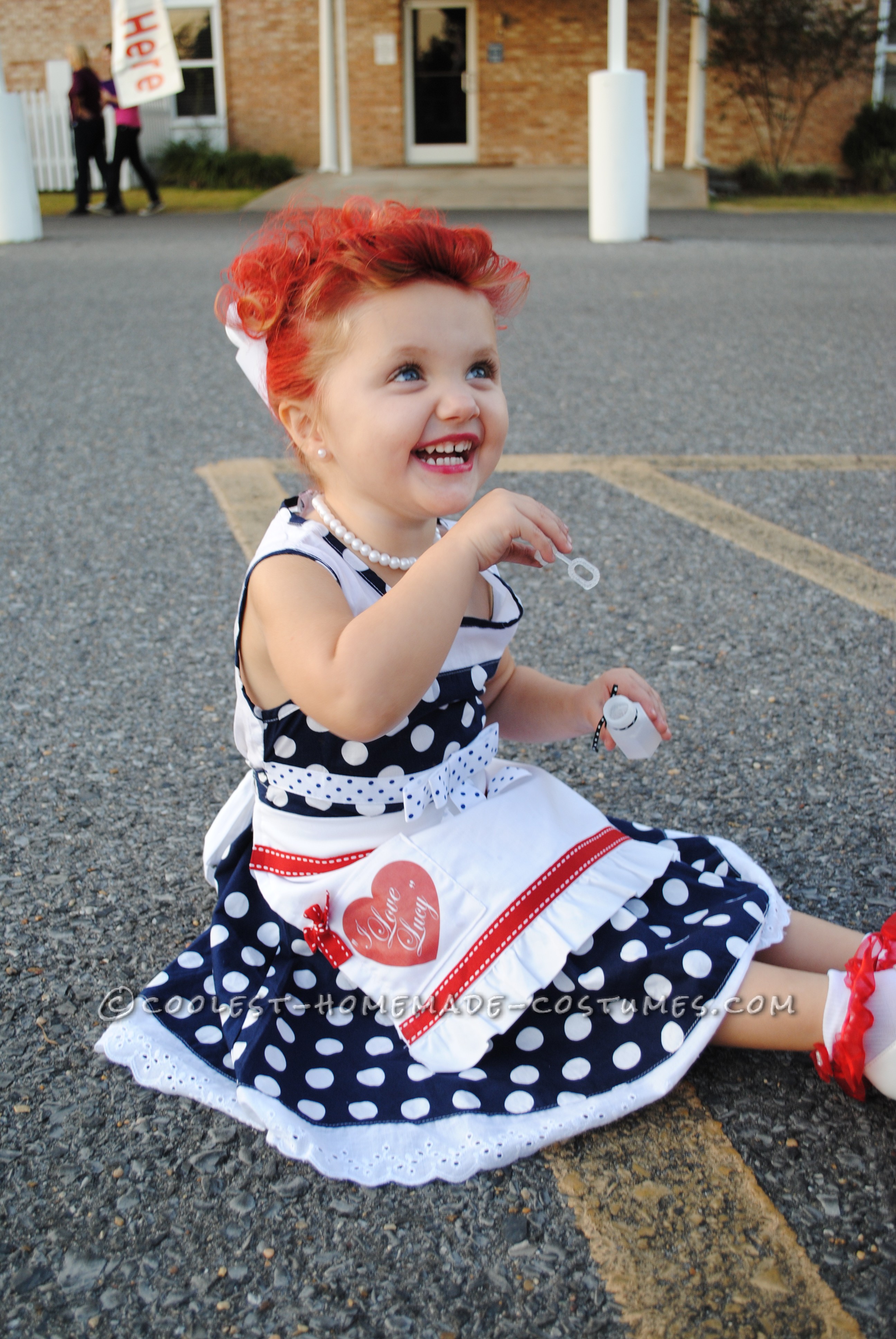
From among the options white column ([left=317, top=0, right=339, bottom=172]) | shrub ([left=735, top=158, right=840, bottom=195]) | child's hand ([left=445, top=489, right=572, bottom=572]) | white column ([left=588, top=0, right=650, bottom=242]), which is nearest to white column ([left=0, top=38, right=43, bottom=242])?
white column ([left=588, top=0, right=650, bottom=242])

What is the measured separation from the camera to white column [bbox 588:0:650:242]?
408 inches

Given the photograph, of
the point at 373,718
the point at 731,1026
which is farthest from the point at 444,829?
the point at 731,1026

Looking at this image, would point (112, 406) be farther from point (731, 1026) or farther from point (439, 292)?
point (731, 1026)

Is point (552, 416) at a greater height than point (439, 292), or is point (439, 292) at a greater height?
point (439, 292)

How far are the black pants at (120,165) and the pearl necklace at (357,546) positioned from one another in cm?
1400

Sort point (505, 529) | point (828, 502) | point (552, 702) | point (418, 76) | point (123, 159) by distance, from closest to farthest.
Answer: point (505, 529) → point (552, 702) → point (828, 502) → point (123, 159) → point (418, 76)

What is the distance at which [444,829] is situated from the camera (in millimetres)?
1683

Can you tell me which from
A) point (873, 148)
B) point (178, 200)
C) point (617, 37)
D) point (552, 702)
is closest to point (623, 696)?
point (552, 702)

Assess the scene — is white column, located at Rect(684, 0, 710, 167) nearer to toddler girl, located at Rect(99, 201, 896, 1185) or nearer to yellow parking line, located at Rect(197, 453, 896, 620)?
yellow parking line, located at Rect(197, 453, 896, 620)

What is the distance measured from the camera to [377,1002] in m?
1.68

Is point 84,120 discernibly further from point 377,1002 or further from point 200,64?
point 377,1002

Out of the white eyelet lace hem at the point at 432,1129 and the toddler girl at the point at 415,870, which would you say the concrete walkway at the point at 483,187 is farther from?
the white eyelet lace hem at the point at 432,1129

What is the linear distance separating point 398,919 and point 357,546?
0.53 meters

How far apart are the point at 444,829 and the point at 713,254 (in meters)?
9.18
